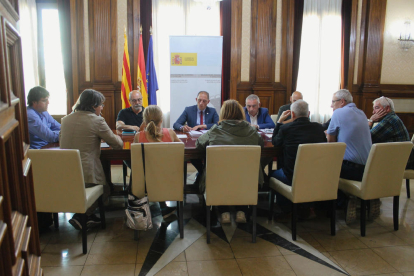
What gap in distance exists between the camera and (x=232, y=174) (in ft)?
7.92

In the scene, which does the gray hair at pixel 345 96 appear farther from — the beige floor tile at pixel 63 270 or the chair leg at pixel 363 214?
the beige floor tile at pixel 63 270

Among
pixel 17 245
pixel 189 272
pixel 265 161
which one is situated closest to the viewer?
pixel 17 245

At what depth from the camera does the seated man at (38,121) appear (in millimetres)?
2852

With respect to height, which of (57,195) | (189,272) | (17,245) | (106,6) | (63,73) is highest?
(106,6)

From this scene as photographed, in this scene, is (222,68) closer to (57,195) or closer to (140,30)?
(140,30)

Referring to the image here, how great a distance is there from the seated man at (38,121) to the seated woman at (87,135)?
0.45 metres

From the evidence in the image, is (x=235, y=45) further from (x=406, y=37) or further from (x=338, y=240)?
(x=338, y=240)

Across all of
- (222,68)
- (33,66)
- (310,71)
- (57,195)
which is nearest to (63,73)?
(33,66)

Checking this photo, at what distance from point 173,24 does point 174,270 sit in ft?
14.9

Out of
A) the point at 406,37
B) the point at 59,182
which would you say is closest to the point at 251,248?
the point at 59,182

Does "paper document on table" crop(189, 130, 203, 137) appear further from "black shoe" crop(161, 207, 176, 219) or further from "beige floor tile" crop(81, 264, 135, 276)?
"beige floor tile" crop(81, 264, 135, 276)

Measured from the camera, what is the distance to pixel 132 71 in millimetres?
5473

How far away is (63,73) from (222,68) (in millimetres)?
2756

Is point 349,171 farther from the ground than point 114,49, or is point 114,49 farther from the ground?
point 114,49
